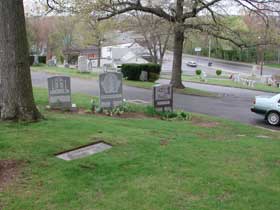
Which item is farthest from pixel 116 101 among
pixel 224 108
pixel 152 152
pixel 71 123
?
pixel 224 108

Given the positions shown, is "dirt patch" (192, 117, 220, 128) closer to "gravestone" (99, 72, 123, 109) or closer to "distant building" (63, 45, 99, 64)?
"gravestone" (99, 72, 123, 109)

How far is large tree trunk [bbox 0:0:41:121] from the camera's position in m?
7.95

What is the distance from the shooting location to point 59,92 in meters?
12.3

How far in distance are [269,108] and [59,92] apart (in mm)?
7913

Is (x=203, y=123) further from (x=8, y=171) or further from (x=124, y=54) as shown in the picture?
(x=124, y=54)

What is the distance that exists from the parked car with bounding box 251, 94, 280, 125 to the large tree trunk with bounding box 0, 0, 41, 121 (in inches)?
370

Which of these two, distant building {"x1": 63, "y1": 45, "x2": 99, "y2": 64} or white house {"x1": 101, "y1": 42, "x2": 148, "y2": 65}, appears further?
white house {"x1": 101, "y1": 42, "x2": 148, "y2": 65}

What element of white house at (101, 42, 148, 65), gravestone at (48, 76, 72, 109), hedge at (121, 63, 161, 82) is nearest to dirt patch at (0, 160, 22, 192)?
gravestone at (48, 76, 72, 109)

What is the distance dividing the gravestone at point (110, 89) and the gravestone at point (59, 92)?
1116 millimetres

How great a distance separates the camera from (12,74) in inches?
321

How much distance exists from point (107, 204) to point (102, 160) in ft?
5.53

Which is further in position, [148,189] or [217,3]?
[217,3]

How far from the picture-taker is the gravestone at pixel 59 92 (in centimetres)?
1216

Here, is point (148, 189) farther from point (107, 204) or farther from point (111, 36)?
point (111, 36)
